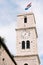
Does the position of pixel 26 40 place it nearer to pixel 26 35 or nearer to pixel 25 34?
pixel 26 35

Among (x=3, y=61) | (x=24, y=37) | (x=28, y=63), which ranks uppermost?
(x=24, y=37)

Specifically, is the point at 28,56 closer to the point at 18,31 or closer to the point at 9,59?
the point at 18,31

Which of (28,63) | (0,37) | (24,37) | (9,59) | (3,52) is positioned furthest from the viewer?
(24,37)

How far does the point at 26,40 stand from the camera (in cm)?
5472

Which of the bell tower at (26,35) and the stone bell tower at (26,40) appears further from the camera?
the bell tower at (26,35)

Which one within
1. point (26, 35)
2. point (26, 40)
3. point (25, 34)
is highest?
point (25, 34)

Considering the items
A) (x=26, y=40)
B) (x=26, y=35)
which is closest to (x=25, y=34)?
(x=26, y=35)

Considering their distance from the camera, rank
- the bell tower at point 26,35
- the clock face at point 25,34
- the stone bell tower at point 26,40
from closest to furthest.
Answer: the stone bell tower at point 26,40
the bell tower at point 26,35
the clock face at point 25,34

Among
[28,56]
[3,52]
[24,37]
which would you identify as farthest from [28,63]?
[3,52]

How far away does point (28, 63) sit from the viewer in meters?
51.7

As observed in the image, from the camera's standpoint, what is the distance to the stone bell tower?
52156 mm

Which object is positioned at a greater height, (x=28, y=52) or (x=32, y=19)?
(x=32, y=19)

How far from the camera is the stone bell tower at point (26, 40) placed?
52.2 m

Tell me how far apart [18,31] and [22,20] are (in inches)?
87.2
